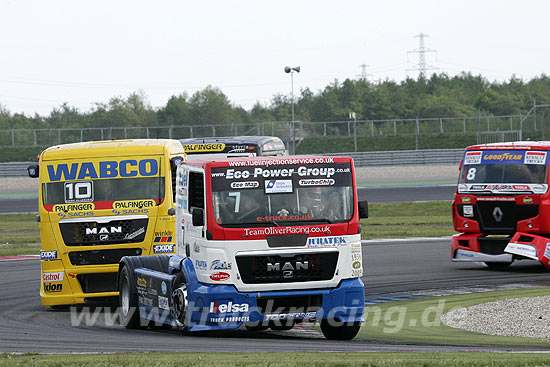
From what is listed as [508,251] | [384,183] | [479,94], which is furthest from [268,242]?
[479,94]

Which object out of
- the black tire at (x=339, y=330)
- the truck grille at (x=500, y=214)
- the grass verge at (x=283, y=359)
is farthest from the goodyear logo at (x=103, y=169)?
the truck grille at (x=500, y=214)

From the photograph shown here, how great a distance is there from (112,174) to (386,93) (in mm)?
71382

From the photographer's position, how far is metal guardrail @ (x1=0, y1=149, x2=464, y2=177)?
54594mm

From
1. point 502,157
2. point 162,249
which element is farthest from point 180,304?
point 502,157

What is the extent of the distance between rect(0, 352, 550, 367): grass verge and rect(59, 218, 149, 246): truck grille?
189 inches

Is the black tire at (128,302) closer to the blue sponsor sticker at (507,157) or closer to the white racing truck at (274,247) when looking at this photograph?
the white racing truck at (274,247)

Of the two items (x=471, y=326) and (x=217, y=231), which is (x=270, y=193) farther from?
(x=471, y=326)

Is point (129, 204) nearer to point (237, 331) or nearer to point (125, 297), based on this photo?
point (125, 297)

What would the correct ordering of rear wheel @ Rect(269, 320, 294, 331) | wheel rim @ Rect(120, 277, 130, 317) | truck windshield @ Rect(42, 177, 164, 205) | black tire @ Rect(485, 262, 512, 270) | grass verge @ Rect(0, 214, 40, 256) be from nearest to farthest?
rear wheel @ Rect(269, 320, 294, 331)
wheel rim @ Rect(120, 277, 130, 317)
truck windshield @ Rect(42, 177, 164, 205)
black tire @ Rect(485, 262, 512, 270)
grass verge @ Rect(0, 214, 40, 256)

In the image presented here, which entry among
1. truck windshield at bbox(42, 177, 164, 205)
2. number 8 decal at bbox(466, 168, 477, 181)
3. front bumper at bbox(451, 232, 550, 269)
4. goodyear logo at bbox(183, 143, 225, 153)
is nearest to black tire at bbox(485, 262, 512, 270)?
front bumper at bbox(451, 232, 550, 269)

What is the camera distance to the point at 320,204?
35.7 ft

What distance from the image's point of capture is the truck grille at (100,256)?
14242 mm

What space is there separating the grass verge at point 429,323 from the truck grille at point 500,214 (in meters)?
2.63

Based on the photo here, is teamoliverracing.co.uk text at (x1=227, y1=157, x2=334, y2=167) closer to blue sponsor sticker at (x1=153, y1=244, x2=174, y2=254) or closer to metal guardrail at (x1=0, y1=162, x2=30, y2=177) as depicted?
blue sponsor sticker at (x1=153, y1=244, x2=174, y2=254)
